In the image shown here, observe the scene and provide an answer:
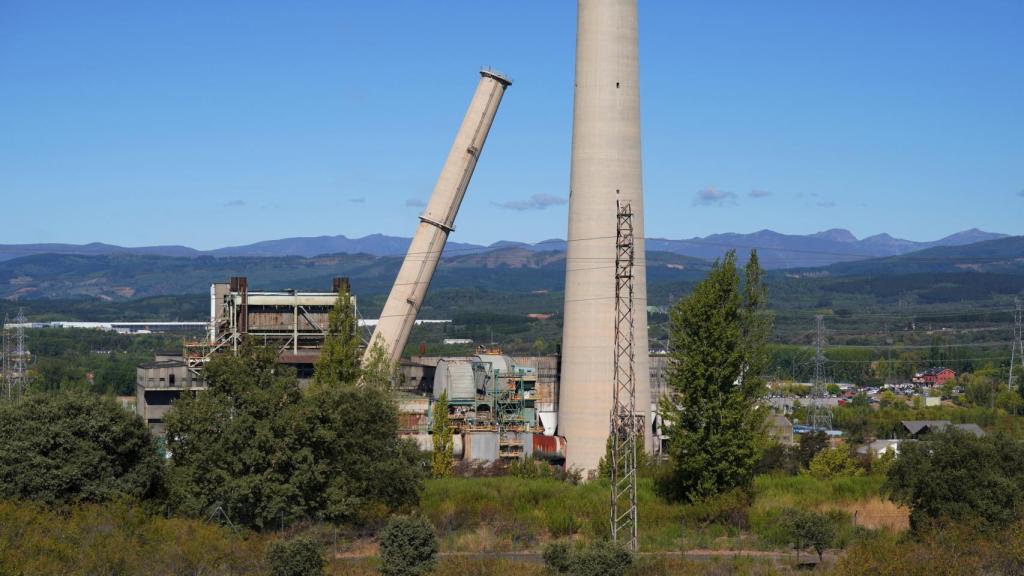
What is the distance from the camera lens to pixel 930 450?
3478 cm

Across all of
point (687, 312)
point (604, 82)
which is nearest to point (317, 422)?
point (687, 312)

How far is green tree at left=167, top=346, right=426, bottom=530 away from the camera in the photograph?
3259 cm

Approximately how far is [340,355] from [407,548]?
16911 mm

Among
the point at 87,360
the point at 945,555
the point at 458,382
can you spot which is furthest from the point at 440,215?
the point at 87,360

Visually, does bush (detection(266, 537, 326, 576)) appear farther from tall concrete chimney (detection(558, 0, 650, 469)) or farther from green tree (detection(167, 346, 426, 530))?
tall concrete chimney (detection(558, 0, 650, 469))

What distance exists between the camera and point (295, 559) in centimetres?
2717

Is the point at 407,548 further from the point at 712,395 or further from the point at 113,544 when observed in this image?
the point at 712,395

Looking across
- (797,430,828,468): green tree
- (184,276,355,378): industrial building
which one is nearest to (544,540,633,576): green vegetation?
(797,430,828,468): green tree

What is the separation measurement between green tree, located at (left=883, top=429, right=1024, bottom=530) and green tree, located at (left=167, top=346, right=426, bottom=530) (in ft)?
45.9

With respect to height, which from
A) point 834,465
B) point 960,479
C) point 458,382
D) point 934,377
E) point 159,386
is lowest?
point 934,377

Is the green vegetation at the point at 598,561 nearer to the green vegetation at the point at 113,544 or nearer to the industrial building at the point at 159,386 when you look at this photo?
the green vegetation at the point at 113,544

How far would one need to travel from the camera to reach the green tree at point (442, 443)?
4816 cm

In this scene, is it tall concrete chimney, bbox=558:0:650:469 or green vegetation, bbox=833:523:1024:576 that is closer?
green vegetation, bbox=833:523:1024:576

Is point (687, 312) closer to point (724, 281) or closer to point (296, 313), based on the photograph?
point (724, 281)
